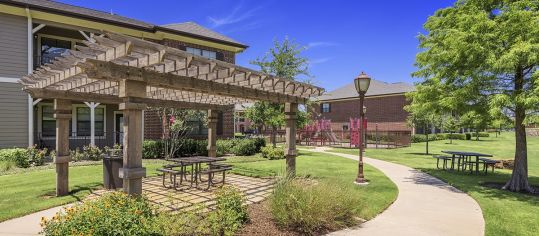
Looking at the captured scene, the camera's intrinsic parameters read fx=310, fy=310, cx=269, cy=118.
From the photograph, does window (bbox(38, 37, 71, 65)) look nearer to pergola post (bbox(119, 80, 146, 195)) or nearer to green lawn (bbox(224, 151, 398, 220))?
green lawn (bbox(224, 151, 398, 220))

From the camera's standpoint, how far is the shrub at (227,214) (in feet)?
15.9

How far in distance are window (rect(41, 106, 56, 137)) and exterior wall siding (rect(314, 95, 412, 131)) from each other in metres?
23.3

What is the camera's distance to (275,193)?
5.88 meters

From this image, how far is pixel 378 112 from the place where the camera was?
3706cm

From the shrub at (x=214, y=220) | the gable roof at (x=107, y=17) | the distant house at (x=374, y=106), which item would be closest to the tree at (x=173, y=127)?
the gable roof at (x=107, y=17)

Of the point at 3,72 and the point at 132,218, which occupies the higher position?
the point at 3,72

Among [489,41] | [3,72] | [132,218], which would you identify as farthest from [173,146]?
[489,41]

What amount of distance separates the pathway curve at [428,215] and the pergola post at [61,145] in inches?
265

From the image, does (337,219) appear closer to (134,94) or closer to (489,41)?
(134,94)

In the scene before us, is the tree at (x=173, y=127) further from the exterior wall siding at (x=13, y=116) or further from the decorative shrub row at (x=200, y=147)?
the exterior wall siding at (x=13, y=116)

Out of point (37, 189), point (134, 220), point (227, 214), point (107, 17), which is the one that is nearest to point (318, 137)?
point (107, 17)

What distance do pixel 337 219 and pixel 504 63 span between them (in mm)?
6044

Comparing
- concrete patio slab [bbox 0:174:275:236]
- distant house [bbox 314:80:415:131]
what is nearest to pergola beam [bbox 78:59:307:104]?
concrete patio slab [bbox 0:174:275:236]

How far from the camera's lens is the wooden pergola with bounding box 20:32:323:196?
4.68m
